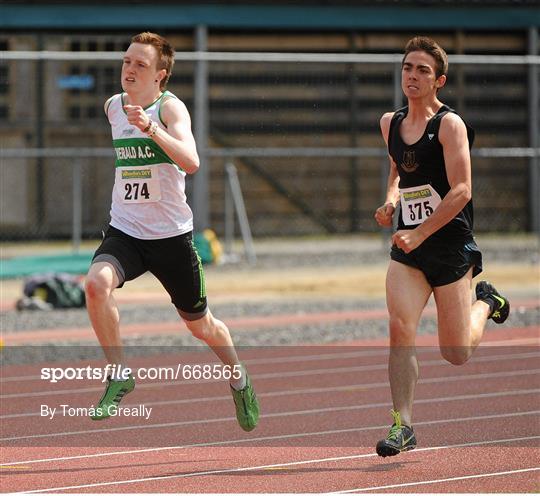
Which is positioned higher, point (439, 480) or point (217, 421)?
point (439, 480)

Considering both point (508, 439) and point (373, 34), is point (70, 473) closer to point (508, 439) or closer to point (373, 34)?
point (508, 439)

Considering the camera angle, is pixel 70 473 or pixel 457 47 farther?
pixel 457 47

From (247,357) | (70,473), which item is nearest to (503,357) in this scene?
(247,357)

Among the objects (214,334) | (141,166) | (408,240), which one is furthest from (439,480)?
(141,166)

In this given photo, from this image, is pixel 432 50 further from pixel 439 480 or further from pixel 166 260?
pixel 439 480

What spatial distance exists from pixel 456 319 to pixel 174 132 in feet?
5.75

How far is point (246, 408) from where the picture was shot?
25.1 feet

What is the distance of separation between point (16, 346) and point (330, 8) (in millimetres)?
13501

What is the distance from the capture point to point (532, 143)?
20156 mm

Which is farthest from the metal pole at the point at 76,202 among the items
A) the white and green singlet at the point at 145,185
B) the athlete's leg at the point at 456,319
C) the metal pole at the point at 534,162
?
the athlete's leg at the point at 456,319

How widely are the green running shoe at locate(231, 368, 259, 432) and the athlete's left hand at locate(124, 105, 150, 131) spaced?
5.35ft

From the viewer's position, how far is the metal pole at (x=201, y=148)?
61.3ft

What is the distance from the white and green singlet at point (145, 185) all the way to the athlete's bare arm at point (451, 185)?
1261mm

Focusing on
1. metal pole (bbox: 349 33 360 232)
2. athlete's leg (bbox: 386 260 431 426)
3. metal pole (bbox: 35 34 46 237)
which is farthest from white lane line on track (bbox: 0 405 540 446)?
metal pole (bbox: 349 33 360 232)
